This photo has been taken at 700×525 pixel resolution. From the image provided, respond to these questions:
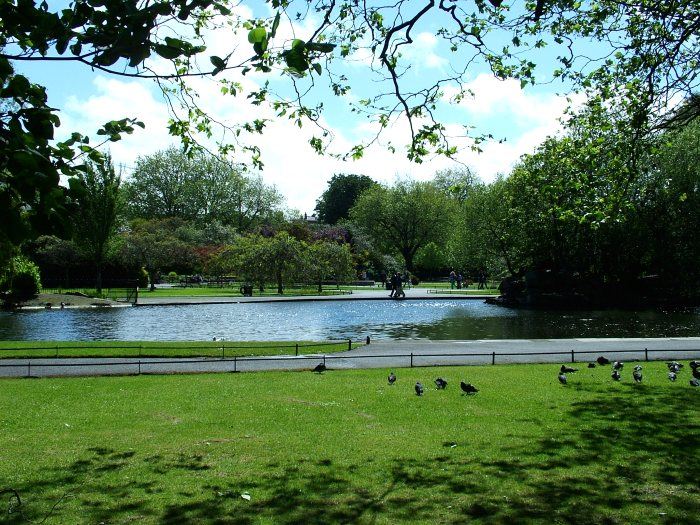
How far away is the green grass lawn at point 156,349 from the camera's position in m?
17.0

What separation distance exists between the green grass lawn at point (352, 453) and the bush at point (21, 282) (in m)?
27.0

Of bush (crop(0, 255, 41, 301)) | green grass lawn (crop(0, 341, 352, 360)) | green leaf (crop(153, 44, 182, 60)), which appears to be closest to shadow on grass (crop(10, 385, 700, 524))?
green leaf (crop(153, 44, 182, 60))

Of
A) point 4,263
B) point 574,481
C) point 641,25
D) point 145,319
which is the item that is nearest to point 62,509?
point 574,481

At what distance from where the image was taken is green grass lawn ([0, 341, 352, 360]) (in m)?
17.0

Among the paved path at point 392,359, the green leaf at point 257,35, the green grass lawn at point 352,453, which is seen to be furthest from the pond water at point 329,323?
the green leaf at point 257,35

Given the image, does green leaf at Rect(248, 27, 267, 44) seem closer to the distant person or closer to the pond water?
the pond water

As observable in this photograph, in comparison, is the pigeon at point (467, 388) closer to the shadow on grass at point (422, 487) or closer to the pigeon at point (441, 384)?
the pigeon at point (441, 384)

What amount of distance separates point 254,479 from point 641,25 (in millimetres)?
10598

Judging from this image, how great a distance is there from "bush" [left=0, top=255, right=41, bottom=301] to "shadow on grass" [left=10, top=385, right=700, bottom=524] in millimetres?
33013

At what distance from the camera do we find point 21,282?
122 ft

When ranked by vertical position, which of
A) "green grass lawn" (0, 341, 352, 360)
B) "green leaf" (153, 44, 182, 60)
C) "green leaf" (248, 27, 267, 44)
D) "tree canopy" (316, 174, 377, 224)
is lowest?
"green grass lawn" (0, 341, 352, 360)

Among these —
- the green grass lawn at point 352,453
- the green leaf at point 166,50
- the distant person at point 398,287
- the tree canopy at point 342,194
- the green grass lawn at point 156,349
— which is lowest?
the green grass lawn at point 352,453

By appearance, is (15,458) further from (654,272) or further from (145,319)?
(654,272)

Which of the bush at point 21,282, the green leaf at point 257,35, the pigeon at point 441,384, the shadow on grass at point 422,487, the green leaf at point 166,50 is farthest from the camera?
the bush at point 21,282
